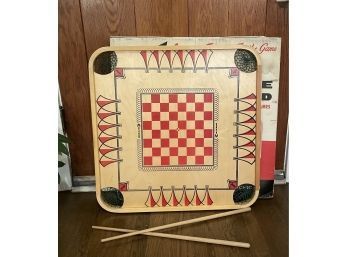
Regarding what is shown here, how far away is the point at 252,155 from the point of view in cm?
139

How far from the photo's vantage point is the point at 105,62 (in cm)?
132

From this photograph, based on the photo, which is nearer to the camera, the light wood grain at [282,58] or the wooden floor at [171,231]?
the wooden floor at [171,231]

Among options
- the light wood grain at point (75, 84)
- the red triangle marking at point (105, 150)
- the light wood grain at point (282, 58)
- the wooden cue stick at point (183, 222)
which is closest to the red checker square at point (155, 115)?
the red triangle marking at point (105, 150)

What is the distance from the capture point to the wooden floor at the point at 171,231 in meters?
1.18

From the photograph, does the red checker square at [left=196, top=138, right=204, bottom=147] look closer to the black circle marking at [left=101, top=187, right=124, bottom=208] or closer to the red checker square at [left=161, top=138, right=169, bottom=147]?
the red checker square at [left=161, top=138, right=169, bottom=147]

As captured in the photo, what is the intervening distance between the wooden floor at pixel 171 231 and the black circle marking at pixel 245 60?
621 mm

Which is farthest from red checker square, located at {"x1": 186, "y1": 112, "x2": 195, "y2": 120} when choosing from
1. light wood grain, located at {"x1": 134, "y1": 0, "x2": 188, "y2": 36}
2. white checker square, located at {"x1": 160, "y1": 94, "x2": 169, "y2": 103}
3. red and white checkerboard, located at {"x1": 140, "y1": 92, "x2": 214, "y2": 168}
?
light wood grain, located at {"x1": 134, "y1": 0, "x2": 188, "y2": 36}

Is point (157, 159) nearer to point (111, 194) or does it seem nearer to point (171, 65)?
point (111, 194)

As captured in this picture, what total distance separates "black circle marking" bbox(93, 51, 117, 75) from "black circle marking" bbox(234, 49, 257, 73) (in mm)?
506

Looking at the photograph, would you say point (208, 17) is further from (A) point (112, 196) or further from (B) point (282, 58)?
(A) point (112, 196)

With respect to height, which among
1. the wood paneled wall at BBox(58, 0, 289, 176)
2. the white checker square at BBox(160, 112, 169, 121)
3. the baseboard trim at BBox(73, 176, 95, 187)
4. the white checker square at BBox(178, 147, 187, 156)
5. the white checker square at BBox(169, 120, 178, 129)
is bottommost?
the baseboard trim at BBox(73, 176, 95, 187)

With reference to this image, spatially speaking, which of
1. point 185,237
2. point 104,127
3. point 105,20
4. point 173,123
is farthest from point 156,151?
point 105,20

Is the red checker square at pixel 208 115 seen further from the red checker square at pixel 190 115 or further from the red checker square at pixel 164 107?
the red checker square at pixel 164 107

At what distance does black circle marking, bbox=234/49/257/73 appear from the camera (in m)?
1.32
